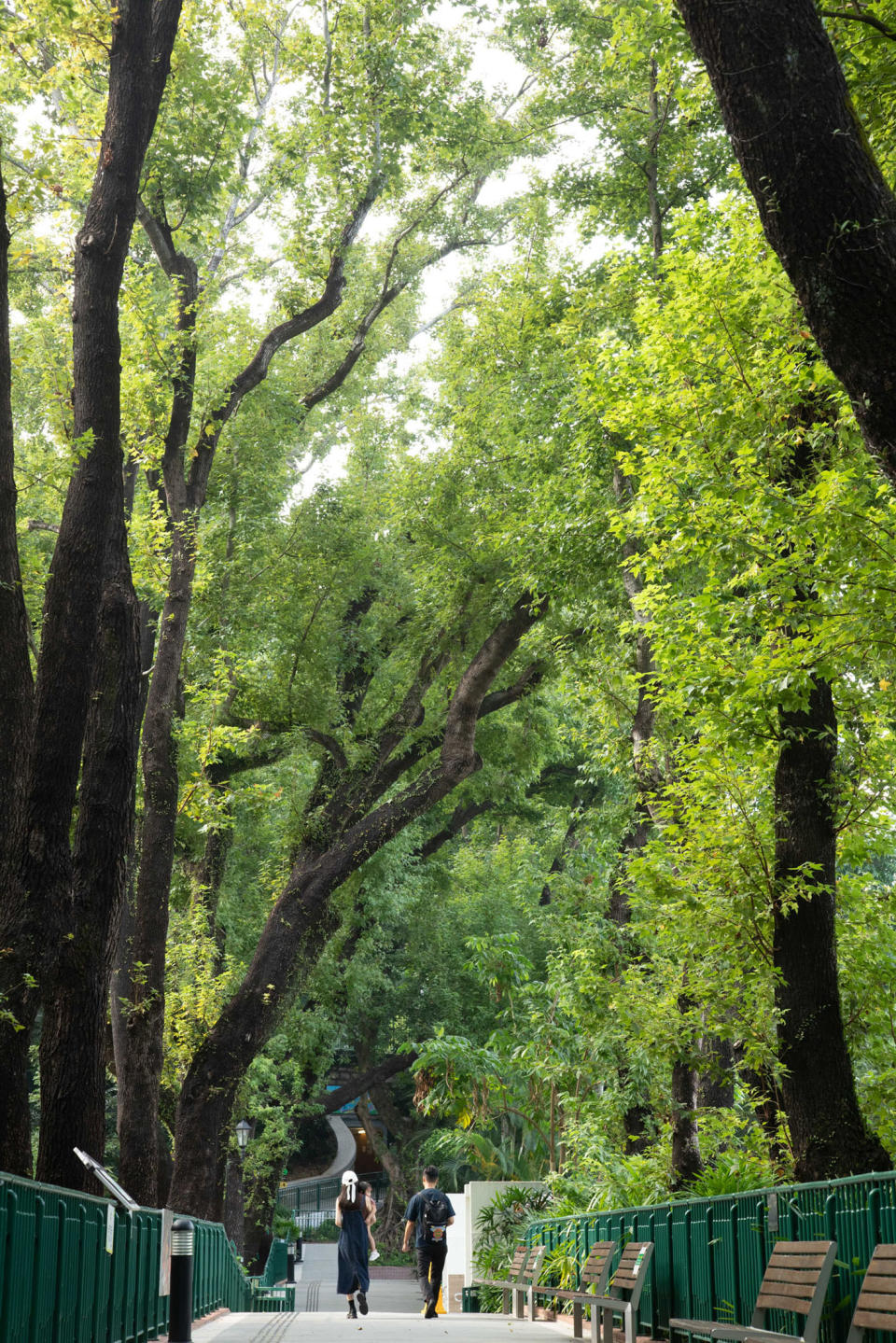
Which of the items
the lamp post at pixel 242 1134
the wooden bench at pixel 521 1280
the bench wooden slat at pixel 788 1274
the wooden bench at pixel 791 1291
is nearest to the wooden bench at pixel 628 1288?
the wooden bench at pixel 791 1291

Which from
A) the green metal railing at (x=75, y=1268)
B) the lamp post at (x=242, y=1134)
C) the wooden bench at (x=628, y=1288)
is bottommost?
the wooden bench at (x=628, y=1288)

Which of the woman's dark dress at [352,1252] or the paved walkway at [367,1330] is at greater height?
the woman's dark dress at [352,1252]

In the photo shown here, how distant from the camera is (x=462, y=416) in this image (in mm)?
20438

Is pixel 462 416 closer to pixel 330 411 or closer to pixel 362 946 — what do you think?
pixel 330 411

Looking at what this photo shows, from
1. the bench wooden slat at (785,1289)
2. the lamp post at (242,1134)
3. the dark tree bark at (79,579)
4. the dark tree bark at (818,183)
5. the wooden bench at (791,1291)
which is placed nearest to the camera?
the dark tree bark at (818,183)

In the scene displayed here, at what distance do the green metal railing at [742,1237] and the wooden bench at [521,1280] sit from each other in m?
2.46

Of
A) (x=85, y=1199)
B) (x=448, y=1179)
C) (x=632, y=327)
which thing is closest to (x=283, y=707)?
(x=632, y=327)

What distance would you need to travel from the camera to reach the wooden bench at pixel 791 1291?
613 cm

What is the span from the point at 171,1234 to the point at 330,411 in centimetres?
2041

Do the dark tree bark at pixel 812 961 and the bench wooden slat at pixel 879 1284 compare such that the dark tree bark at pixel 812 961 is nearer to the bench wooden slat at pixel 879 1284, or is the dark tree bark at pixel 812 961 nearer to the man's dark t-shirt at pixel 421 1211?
the bench wooden slat at pixel 879 1284

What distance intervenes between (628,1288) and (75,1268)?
4678mm

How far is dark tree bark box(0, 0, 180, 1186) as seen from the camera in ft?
27.6

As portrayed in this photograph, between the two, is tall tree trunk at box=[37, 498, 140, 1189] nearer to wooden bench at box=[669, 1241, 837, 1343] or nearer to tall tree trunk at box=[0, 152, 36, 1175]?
tall tree trunk at box=[0, 152, 36, 1175]

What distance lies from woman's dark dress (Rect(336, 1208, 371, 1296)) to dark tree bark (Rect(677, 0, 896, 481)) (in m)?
12.7
